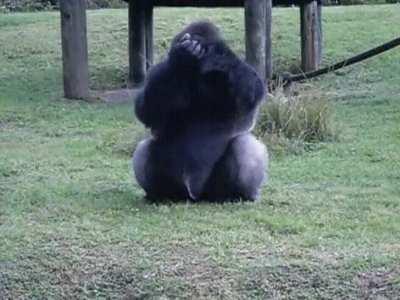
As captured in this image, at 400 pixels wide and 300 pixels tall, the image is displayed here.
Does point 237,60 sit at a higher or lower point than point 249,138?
higher

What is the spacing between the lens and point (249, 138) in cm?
650

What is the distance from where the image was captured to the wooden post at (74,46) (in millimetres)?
11820

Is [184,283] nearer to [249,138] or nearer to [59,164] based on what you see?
[249,138]

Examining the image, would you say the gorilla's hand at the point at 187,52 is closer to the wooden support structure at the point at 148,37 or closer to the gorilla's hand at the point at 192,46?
the gorilla's hand at the point at 192,46

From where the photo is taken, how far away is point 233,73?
20.3 feet

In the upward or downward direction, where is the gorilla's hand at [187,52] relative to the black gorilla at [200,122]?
upward

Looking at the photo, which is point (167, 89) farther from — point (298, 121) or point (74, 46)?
point (74, 46)

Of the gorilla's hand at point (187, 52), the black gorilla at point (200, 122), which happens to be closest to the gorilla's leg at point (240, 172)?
the black gorilla at point (200, 122)

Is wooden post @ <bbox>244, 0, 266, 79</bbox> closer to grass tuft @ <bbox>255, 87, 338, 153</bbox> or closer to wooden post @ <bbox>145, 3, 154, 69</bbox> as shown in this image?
grass tuft @ <bbox>255, 87, 338, 153</bbox>

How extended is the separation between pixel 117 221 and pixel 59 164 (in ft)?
7.30

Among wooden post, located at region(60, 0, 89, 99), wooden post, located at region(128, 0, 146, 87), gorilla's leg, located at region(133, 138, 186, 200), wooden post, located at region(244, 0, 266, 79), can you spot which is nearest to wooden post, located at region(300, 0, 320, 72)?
wooden post, located at region(128, 0, 146, 87)

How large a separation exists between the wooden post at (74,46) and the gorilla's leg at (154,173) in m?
5.43

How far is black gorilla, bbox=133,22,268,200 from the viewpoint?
20.4 feet

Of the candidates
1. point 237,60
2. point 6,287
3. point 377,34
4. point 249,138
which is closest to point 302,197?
point 249,138
